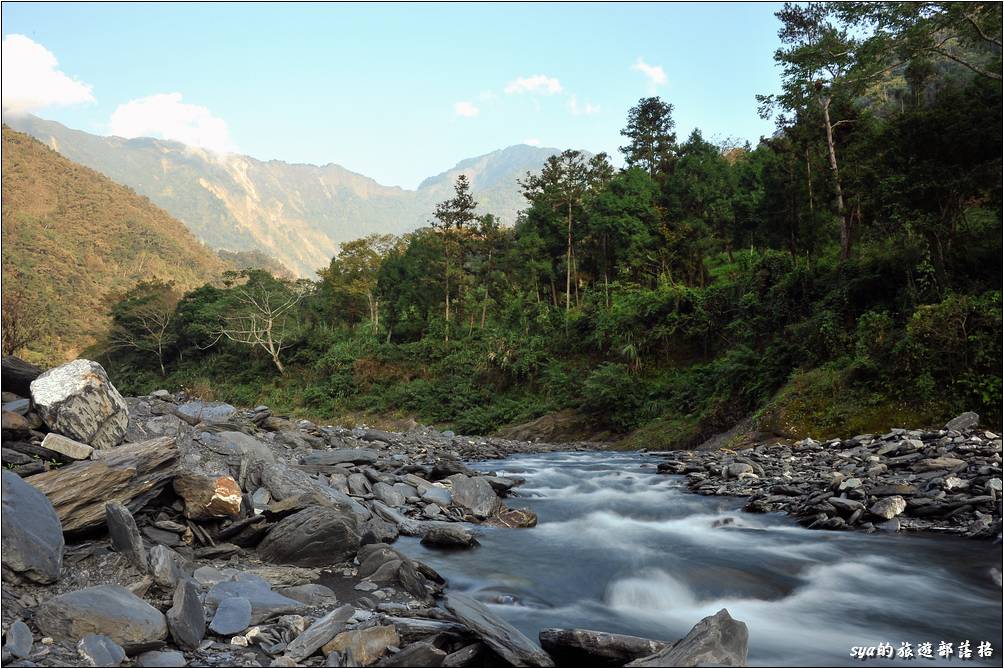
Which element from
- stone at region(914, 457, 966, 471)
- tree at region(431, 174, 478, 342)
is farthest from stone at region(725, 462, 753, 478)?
tree at region(431, 174, 478, 342)

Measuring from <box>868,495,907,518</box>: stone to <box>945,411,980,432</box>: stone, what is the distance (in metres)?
4.16

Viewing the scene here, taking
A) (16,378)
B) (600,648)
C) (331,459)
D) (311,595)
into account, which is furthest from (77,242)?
(600,648)

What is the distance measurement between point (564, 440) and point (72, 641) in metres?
19.9

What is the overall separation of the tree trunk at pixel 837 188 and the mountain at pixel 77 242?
6763cm

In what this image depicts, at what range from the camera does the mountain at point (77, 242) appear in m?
73.9

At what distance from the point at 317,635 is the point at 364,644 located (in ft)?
1.04

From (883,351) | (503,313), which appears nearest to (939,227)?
(883,351)

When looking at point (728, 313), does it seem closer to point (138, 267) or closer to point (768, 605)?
point (768, 605)

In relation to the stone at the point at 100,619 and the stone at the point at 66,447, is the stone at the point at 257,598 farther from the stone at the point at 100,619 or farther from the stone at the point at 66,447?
the stone at the point at 66,447

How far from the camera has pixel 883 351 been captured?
13539 mm

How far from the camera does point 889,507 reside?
23.5 feet

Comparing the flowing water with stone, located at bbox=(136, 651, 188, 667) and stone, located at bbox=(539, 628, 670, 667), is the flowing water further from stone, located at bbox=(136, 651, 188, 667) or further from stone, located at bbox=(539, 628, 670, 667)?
stone, located at bbox=(136, 651, 188, 667)

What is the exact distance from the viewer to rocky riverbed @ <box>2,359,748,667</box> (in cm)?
357

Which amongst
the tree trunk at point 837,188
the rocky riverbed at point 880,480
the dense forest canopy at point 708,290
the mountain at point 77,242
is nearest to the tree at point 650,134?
the dense forest canopy at point 708,290
